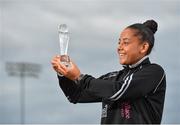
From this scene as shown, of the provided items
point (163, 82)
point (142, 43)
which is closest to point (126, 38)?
point (142, 43)

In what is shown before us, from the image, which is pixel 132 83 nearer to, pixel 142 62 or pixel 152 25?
pixel 142 62

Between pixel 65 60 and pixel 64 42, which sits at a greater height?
pixel 64 42

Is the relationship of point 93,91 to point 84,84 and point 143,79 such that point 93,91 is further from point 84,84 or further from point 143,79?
point 143,79

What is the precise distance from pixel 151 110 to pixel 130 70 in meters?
0.33

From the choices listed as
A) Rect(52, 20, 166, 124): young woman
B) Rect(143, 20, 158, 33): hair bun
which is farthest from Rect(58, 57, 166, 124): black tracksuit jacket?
Rect(143, 20, 158, 33): hair bun

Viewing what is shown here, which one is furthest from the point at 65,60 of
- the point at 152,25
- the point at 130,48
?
the point at 152,25

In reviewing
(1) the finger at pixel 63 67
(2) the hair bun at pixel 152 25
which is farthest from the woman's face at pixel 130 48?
(1) the finger at pixel 63 67

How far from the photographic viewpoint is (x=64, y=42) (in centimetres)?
447

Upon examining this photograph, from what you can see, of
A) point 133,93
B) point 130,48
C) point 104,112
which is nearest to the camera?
point 133,93

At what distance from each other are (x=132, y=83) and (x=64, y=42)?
0.54 m

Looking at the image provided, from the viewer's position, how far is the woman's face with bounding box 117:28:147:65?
4508 mm

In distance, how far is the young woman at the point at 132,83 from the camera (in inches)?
173

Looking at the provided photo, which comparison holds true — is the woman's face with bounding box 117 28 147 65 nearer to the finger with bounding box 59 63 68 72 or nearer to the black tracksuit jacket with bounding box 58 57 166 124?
the black tracksuit jacket with bounding box 58 57 166 124

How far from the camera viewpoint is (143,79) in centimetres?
443
